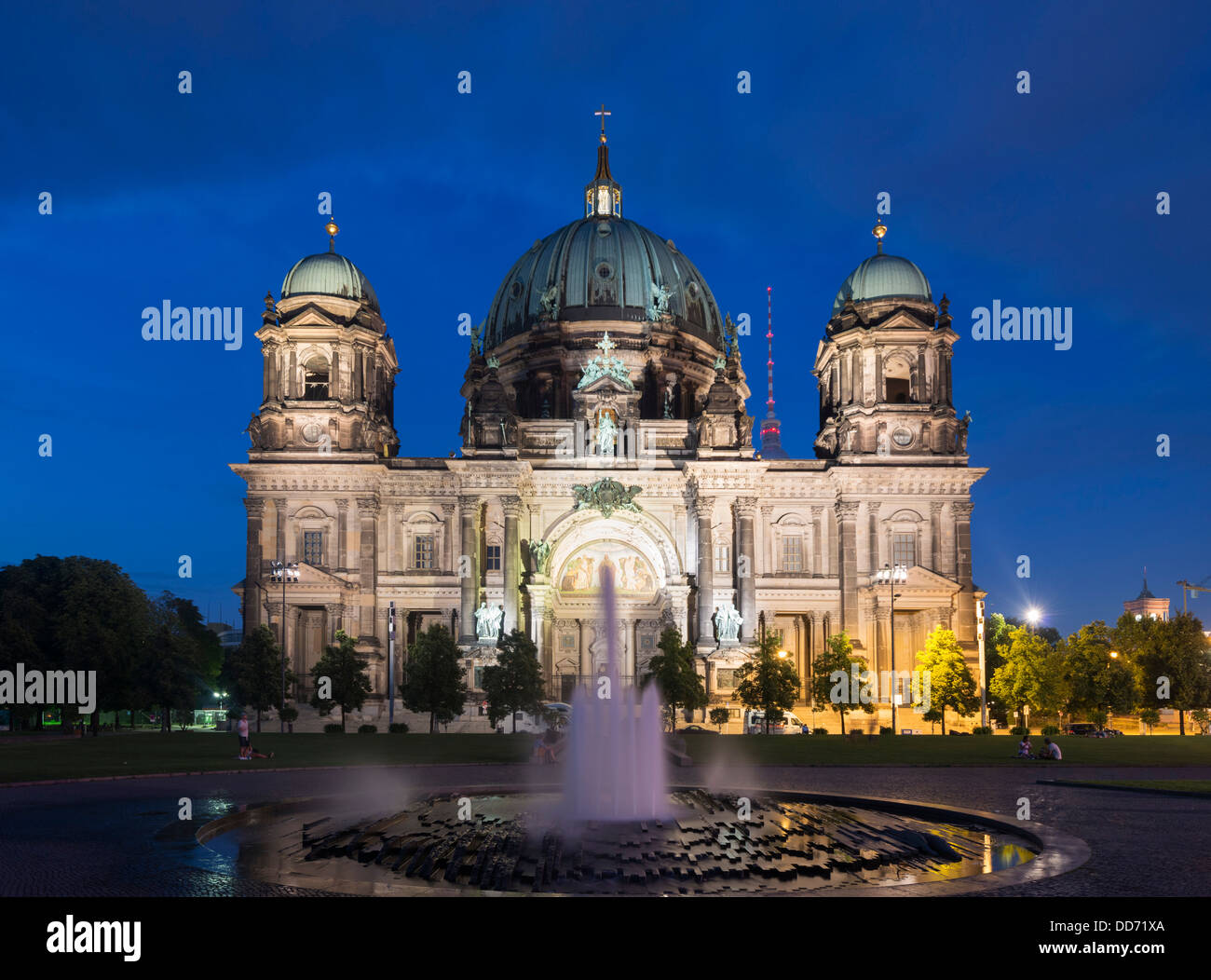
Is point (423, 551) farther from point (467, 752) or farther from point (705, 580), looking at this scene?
point (467, 752)

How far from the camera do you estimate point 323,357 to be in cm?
8312

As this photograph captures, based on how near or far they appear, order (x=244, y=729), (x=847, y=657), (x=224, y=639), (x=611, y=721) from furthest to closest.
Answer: (x=224, y=639)
(x=847, y=657)
(x=244, y=729)
(x=611, y=721)

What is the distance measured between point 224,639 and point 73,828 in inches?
6051

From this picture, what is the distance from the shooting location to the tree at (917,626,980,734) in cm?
7031

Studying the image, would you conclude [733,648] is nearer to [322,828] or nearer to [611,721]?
[611,721]

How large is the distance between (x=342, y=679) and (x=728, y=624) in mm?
25429

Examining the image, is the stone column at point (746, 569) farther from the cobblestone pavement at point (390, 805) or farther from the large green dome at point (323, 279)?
the cobblestone pavement at point (390, 805)

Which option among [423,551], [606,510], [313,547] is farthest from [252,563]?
[606,510]

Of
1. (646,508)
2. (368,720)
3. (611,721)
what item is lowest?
(368,720)

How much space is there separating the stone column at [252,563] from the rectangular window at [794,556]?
36779mm

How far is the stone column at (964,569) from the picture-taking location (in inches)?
3118

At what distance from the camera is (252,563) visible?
262ft

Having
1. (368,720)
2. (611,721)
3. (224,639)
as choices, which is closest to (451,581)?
(368,720)

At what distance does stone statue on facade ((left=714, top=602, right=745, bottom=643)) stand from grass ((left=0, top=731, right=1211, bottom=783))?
1913cm
